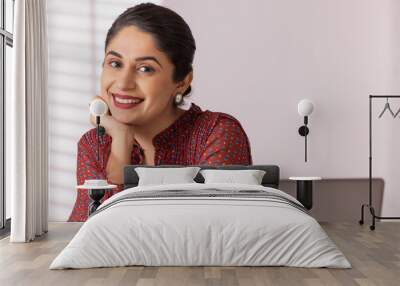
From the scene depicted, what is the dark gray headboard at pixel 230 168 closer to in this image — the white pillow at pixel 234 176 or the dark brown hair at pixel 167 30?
the white pillow at pixel 234 176

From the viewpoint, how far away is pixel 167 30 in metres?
7.28

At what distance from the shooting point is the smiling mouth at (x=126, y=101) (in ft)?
23.4

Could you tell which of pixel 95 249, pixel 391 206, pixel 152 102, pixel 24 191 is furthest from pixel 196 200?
pixel 391 206

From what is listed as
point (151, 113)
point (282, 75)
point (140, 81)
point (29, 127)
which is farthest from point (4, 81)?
point (282, 75)

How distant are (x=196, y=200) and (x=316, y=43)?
134 inches

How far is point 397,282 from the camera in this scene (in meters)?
4.07

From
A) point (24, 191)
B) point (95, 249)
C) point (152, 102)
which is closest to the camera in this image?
point (95, 249)

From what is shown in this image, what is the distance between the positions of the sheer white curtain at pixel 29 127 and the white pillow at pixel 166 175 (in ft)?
3.49

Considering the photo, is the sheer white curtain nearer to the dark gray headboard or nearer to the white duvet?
the dark gray headboard

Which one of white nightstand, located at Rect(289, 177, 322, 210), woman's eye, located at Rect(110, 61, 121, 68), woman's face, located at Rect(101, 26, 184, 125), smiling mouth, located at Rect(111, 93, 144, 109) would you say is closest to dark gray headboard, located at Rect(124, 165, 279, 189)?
white nightstand, located at Rect(289, 177, 322, 210)

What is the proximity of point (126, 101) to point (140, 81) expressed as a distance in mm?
295

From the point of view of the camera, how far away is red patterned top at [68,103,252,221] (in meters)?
7.15

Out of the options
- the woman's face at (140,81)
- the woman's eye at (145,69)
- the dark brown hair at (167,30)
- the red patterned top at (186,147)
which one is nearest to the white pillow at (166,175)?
the red patterned top at (186,147)

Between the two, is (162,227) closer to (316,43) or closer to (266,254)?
(266,254)
